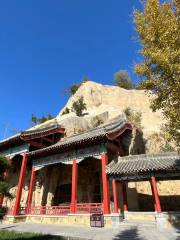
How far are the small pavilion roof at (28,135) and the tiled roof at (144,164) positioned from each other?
8565mm

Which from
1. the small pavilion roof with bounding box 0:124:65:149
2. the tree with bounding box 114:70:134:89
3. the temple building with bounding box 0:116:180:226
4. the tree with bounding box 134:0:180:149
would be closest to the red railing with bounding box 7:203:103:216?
the temple building with bounding box 0:116:180:226

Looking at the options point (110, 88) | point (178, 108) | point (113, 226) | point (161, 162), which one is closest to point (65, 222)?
point (113, 226)

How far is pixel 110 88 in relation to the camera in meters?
44.8

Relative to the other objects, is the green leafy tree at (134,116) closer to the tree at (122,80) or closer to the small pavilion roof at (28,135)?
the small pavilion roof at (28,135)

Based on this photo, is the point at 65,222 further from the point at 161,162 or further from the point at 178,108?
the point at 178,108

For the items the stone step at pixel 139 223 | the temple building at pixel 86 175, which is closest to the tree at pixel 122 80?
the temple building at pixel 86 175

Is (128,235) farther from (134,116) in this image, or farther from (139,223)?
(134,116)

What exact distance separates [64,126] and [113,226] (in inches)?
541

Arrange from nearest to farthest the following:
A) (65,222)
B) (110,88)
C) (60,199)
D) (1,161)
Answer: (1,161)
(65,222)
(60,199)
(110,88)

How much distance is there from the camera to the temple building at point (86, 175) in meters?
13.8

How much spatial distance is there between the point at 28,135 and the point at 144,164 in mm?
10816

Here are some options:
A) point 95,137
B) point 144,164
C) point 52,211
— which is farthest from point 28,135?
point 144,164

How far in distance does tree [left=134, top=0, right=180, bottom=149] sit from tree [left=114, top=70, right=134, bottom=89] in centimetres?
4462

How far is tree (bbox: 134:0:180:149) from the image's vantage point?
9133mm
